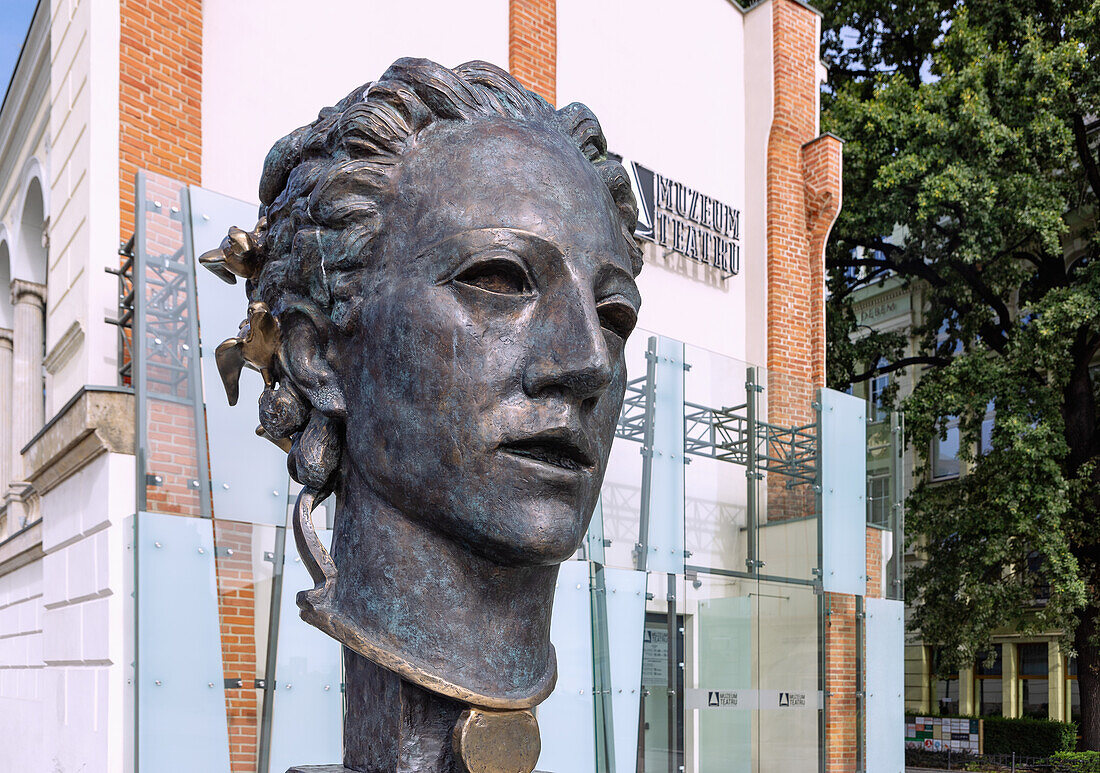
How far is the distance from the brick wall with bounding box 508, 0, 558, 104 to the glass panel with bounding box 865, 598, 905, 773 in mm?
6480

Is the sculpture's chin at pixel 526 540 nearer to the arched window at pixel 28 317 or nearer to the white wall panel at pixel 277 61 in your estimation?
the white wall panel at pixel 277 61

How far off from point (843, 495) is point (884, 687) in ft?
7.27

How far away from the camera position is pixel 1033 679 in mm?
29781

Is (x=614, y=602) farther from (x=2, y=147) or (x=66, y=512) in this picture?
(x=2, y=147)

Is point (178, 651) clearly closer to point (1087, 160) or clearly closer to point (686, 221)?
point (686, 221)

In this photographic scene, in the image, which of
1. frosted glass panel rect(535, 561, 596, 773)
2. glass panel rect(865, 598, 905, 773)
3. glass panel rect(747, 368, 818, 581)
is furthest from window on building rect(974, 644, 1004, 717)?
frosted glass panel rect(535, 561, 596, 773)

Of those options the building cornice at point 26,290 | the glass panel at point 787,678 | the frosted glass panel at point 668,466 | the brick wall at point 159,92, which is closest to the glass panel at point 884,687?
the glass panel at point 787,678

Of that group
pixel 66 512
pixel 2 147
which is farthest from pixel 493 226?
pixel 2 147

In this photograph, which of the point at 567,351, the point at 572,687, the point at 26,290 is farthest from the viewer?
the point at 26,290

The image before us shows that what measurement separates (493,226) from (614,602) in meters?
6.33

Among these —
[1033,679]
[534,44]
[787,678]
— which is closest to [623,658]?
[787,678]

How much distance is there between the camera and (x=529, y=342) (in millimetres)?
2434

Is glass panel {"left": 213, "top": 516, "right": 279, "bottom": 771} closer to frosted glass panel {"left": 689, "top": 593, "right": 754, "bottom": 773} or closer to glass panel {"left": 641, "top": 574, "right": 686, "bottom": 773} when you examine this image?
glass panel {"left": 641, "top": 574, "right": 686, "bottom": 773}

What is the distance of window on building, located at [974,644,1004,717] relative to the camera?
30484 millimetres
